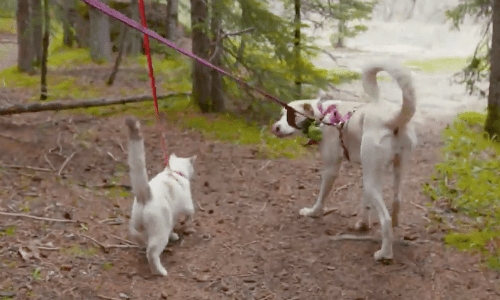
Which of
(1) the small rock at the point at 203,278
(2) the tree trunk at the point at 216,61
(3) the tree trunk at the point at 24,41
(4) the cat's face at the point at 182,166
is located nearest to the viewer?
(1) the small rock at the point at 203,278

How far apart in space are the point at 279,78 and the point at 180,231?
367 cm

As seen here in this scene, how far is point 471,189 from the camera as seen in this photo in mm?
5695

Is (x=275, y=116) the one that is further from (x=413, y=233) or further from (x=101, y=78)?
(x=101, y=78)

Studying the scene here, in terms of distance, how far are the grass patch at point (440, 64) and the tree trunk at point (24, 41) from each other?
493 inches

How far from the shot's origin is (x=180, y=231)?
466 centimetres

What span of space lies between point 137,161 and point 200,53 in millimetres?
4604

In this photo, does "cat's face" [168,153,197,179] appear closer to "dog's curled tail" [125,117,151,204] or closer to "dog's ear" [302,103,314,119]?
"dog's curled tail" [125,117,151,204]

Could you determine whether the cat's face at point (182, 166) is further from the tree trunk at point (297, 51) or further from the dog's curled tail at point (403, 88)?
the tree trunk at point (297, 51)

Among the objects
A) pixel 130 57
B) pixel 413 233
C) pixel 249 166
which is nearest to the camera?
pixel 413 233

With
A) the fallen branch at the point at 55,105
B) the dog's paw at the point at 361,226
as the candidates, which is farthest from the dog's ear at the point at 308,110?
the fallen branch at the point at 55,105

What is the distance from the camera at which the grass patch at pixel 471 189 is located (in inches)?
177

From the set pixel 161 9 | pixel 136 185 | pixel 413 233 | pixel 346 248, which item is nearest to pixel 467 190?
pixel 413 233

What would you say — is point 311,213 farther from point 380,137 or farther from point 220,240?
point 380,137

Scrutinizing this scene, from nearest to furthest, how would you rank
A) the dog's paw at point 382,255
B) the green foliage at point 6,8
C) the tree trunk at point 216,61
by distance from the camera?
the dog's paw at point 382,255
the tree trunk at point 216,61
the green foliage at point 6,8
